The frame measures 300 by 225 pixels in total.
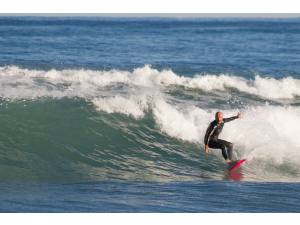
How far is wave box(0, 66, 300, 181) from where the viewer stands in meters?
16.7

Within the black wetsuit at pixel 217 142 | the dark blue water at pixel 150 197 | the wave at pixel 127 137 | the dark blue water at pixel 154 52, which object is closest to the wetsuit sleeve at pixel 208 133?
the black wetsuit at pixel 217 142

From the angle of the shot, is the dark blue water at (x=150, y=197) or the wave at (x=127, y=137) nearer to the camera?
the dark blue water at (x=150, y=197)

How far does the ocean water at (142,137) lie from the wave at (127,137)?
30 mm

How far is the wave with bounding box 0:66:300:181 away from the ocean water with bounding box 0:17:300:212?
30 millimetres

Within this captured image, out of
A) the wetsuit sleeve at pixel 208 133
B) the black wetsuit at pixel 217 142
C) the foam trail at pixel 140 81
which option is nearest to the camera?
the wetsuit sleeve at pixel 208 133

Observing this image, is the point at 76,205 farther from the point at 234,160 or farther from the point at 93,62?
the point at 93,62

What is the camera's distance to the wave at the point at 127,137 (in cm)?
1666

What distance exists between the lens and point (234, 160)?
55.6 feet

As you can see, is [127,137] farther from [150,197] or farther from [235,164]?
[150,197]

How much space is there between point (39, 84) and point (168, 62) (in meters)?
11.3

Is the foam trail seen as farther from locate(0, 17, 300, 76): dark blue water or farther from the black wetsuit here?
the black wetsuit

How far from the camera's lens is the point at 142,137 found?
19.4m

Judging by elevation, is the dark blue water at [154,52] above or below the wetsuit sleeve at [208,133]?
below

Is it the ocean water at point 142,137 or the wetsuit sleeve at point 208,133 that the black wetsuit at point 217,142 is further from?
the ocean water at point 142,137
